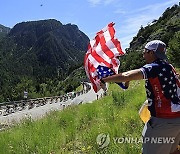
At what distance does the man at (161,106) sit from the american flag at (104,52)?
35 cm

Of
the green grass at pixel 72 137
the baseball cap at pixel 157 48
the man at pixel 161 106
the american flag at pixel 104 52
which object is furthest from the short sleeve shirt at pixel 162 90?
the green grass at pixel 72 137

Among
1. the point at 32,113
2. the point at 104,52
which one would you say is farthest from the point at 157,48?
the point at 32,113

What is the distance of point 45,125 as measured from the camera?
851 centimetres

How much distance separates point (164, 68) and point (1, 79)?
18321cm

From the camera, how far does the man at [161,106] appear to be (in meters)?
3.73

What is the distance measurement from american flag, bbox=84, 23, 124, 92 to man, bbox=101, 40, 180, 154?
1.15 feet

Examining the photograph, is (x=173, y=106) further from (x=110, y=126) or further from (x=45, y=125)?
(x=45, y=125)

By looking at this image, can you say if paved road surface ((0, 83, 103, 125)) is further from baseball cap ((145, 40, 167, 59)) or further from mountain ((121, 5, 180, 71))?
mountain ((121, 5, 180, 71))

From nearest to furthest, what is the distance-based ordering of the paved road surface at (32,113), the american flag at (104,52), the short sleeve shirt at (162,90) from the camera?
the short sleeve shirt at (162,90) < the american flag at (104,52) < the paved road surface at (32,113)

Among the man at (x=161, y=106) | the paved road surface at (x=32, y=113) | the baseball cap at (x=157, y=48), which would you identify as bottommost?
the paved road surface at (x=32, y=113)

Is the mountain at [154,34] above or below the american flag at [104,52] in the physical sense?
above

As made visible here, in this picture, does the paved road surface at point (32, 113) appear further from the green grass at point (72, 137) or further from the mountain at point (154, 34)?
the mountain at point (154, 34)

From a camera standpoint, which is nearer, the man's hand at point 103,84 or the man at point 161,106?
the man at point 161,106

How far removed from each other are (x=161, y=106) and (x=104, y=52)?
36.2 inches
